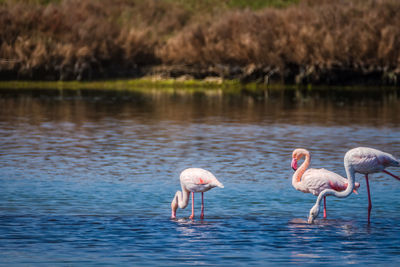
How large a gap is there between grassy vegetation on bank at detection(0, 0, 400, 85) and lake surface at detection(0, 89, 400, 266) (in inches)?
764

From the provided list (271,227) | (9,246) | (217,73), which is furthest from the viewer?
(217,73)

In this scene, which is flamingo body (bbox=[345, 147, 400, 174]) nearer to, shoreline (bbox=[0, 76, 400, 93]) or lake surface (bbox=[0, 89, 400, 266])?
lake surface (bbox=[0, 89, 400, 266])

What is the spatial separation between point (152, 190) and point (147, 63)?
4101 cm

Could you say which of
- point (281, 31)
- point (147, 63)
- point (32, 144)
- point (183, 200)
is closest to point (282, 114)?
point (32, 144)

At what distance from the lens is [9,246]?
28.8 ft

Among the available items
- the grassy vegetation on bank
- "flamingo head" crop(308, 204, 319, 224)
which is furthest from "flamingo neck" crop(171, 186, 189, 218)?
the grassy vegetation on bank

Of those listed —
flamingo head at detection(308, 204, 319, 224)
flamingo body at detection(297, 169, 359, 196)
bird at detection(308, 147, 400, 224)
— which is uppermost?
bird at detection(308, 147, 400, 224)

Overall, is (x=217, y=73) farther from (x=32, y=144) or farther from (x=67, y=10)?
(x=32, y=144)

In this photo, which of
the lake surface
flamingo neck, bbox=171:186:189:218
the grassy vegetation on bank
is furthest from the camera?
the grassy vegetation on bank

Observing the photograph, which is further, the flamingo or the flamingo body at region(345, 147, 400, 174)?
the flamingo

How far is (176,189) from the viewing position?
41.2ft

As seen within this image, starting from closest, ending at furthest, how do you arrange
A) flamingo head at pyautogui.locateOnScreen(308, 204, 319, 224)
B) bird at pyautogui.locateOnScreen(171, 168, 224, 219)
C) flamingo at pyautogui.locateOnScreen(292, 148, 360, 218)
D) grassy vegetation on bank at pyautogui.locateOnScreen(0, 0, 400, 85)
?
flamingo head at pyautogui.locateOnScreen(308, 204, 319, 224), bird at pyautogui.locateOnScreen(171, 168, 224, 219), flamingo at pyautogui.locateOnScreen(292, 148, 360, 218), grassy vegetation on bank at pyautogui.locateOnScreen(0, 0, 400, 85)

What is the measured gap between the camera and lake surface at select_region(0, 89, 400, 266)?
8625 mm

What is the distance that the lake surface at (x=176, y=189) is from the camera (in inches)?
340
